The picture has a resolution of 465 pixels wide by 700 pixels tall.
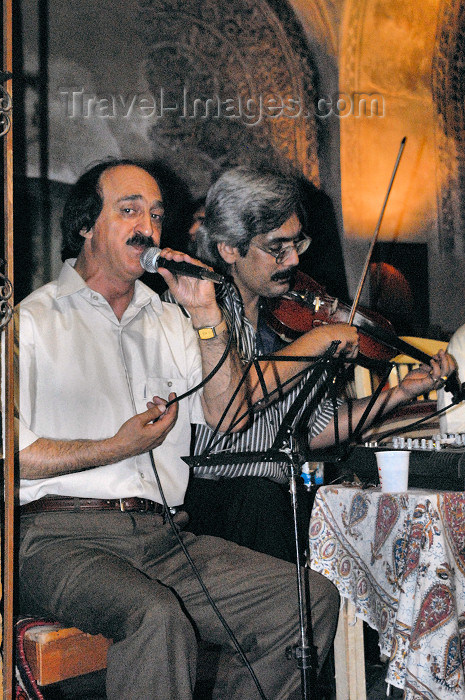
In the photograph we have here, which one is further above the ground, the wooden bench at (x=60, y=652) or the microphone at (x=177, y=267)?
the microphone at (x=177, y=267)

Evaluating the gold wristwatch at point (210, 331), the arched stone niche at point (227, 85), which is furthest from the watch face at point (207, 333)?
the arched stone niche at point (227, 85)

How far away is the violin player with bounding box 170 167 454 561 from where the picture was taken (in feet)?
6.32

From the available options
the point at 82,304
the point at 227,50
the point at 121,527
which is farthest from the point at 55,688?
the point at 227,50

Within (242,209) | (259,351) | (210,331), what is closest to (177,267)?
(210,331)

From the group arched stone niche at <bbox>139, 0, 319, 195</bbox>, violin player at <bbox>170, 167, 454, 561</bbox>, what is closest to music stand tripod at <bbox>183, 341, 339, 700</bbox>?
violin player at <bbox>170, 167, 454, 561</bbox>

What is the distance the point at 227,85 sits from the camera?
278 cm

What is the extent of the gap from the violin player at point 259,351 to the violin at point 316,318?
4 centimetres

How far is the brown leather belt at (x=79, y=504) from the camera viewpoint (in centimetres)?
153

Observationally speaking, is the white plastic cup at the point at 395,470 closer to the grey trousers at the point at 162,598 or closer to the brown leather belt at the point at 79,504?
the grey trousers at the point at 162,598

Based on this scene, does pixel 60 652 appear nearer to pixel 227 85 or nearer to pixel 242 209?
pixel 242 209

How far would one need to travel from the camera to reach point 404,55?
3496mm

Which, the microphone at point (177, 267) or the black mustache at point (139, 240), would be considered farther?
the black mustache at point (139, 240)

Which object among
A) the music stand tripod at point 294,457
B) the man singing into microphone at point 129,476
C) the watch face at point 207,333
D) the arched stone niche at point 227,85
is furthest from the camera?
the arched stone niche at point 227,85

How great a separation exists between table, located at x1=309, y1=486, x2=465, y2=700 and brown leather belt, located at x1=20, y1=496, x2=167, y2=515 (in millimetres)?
462
